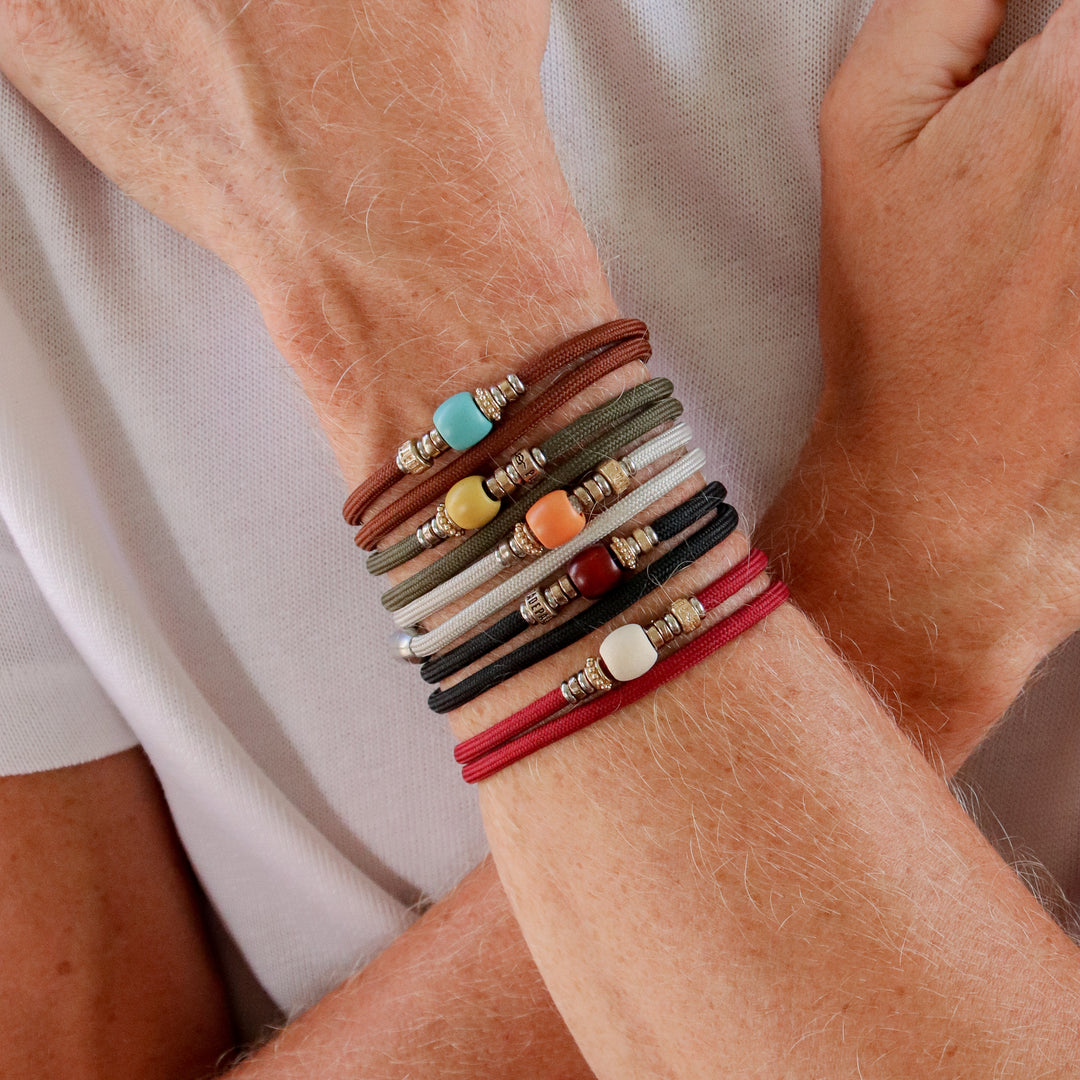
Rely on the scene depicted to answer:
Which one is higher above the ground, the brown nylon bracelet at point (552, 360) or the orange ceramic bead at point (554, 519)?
the brown nylon bracelet at point (552, 360)

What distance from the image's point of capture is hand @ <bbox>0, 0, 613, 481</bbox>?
0.75 m

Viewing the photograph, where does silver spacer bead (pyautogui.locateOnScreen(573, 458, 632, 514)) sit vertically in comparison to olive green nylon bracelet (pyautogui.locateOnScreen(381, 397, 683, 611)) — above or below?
below

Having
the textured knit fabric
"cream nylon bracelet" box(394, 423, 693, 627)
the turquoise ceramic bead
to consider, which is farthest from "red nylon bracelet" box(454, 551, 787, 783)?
the textured knit fabric

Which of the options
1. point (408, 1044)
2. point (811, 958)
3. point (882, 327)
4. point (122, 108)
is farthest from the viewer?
point (408, 1044)

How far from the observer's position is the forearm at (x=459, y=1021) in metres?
1.00

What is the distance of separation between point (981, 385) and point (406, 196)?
569 millimetres

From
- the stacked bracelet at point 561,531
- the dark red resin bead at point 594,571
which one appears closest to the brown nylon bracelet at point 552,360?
the stacked bracelet at point 561,531

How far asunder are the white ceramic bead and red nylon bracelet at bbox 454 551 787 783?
0.03 meters

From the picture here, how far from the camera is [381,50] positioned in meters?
0.75

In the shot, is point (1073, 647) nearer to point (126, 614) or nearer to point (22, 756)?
point (126, 614)

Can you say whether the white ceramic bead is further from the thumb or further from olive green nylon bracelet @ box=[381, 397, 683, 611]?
the thumb

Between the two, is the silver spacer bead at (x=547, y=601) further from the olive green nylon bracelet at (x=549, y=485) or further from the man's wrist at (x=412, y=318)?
the man's wrist at (x=412, y=318)

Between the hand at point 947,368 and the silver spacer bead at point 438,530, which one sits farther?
the hand at point 947,368

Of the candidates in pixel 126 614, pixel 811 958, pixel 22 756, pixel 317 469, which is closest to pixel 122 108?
pixel 317 469
